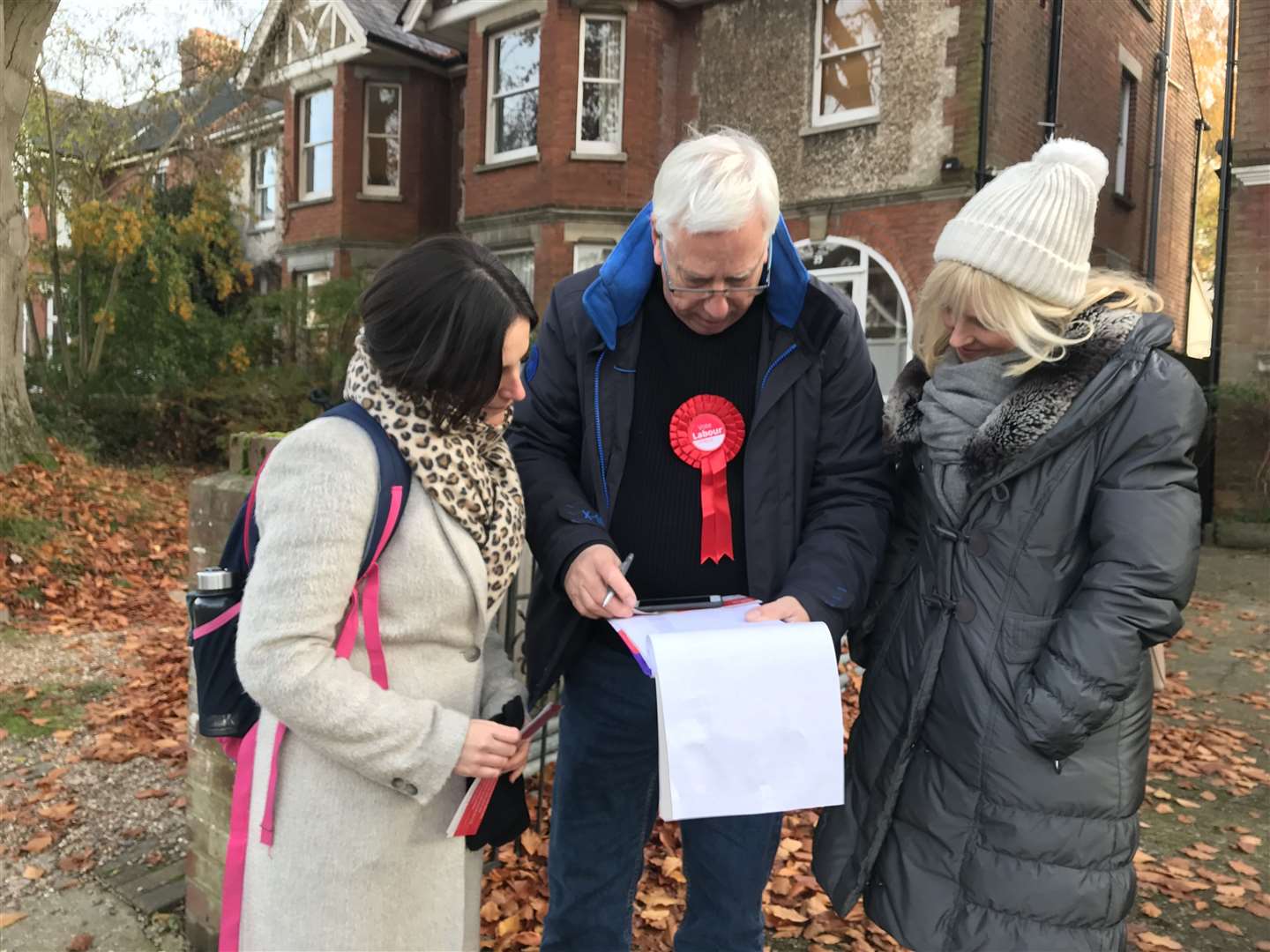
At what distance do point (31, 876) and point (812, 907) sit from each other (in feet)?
9.14

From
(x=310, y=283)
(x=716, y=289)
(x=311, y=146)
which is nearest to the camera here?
(x=716, y=289)

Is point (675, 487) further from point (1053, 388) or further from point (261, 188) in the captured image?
point (261, 188)

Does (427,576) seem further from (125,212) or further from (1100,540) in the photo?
(125,212)

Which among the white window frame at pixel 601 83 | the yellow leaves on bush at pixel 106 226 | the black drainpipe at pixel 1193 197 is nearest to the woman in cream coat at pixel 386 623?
the white window frame at pixel 601 83

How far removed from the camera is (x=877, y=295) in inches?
486

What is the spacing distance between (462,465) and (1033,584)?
3.63 ft

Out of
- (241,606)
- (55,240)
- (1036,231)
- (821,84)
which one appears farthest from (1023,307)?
(55,240)

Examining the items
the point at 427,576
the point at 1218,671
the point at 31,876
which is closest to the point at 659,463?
the point at 427,576

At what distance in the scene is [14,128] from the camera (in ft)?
31.3

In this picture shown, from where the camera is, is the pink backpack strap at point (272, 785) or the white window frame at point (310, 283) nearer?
the pink backpack strap at point (272, 785)

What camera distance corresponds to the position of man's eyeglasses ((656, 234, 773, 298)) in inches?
80.4

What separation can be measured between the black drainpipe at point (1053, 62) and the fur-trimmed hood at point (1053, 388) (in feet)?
38.8

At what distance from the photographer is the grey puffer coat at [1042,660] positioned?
1.74 metres

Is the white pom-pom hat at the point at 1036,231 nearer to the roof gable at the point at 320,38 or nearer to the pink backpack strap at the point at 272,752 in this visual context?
the pink backpack strap at the point at 272,752
